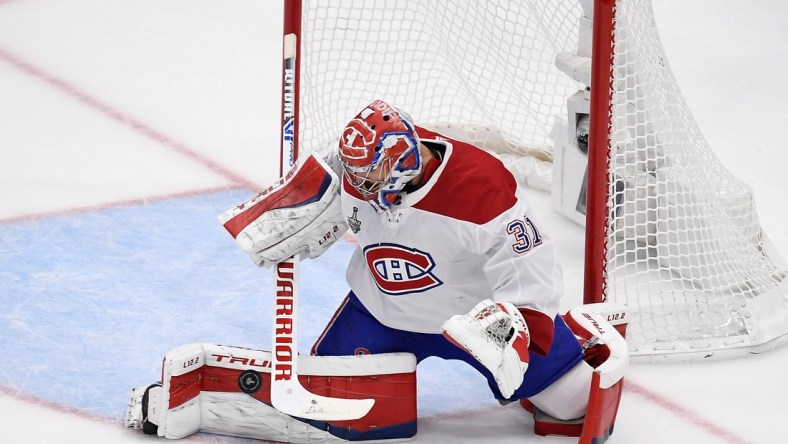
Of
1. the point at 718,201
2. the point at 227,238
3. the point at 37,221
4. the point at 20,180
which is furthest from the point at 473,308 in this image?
the point at 20,180

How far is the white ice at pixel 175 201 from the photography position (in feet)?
10.6

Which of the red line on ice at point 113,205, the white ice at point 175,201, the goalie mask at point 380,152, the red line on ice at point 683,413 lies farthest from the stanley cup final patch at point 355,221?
the red line on ice at point 113,205

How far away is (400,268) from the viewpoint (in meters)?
2.93

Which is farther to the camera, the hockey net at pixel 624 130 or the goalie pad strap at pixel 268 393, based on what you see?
the hockey net at pixel 624 130

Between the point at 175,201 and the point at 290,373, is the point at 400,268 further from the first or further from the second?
the point at 175,201

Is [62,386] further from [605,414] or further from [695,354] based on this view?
[695,354]

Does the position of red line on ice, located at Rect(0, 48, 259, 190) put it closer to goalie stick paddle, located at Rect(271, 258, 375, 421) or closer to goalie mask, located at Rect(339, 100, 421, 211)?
goalie stick paddle, located at Rect(271, 258, 375, 421)

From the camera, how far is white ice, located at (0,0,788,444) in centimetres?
324

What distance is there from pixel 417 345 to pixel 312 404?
0.28m

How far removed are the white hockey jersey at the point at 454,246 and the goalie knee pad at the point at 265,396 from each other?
0.13m

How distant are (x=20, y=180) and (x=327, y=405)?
6.03ft

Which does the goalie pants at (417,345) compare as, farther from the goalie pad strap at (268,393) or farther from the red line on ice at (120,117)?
the red line on ice at (120,117)

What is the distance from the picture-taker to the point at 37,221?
163 inches

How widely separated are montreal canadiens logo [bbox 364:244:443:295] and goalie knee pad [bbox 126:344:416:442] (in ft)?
0.56
